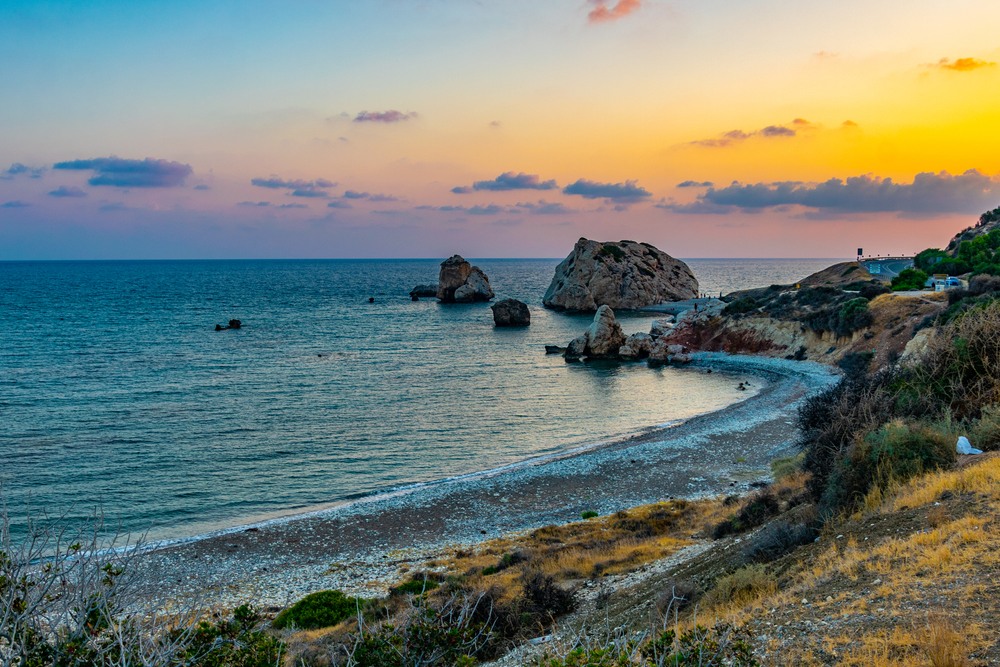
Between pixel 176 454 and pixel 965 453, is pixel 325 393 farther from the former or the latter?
pixel 965 453

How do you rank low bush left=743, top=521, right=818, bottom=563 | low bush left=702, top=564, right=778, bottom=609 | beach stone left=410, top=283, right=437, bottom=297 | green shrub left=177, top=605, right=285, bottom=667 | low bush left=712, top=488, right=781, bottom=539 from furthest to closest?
beach stone left=410, top=283, right=437, bottom=297
low bush left=712, top=488, right=781, bottom=539
low bush left=743, top=521, right=818, bottom=563
low bush left=702, top=564, right=778, bottom=609
green shrub left=177, top=605, right=285, bottom=667

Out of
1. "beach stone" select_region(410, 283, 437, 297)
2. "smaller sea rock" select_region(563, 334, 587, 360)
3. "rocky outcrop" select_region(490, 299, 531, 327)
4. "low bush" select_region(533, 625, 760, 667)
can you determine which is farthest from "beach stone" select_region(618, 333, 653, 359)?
"beach stone" select_region(410, 283, 437, 297)

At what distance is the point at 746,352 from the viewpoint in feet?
191

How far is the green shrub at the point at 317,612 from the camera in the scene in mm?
14453

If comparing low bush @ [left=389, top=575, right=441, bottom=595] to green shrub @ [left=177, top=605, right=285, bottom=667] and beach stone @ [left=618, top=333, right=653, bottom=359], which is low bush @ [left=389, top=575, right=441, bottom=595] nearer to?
green shrub @ [left=177, top=605, right=285, bottom=667]

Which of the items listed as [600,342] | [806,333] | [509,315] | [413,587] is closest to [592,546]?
[413,587]

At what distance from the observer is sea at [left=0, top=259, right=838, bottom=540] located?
24.8 meters

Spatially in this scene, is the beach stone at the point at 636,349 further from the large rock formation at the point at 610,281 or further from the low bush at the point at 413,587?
the large rock formation at the point at 610,281

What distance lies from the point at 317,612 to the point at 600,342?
154ft

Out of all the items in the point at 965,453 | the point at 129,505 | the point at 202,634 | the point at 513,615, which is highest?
the point at 965,453

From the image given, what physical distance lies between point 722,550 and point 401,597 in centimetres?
722

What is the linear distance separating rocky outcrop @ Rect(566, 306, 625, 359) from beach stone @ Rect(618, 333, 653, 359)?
685 millimetres

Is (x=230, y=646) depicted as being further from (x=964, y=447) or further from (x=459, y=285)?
(x=459, y=285)

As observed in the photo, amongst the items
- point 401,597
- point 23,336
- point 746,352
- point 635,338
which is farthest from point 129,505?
point 23,336
